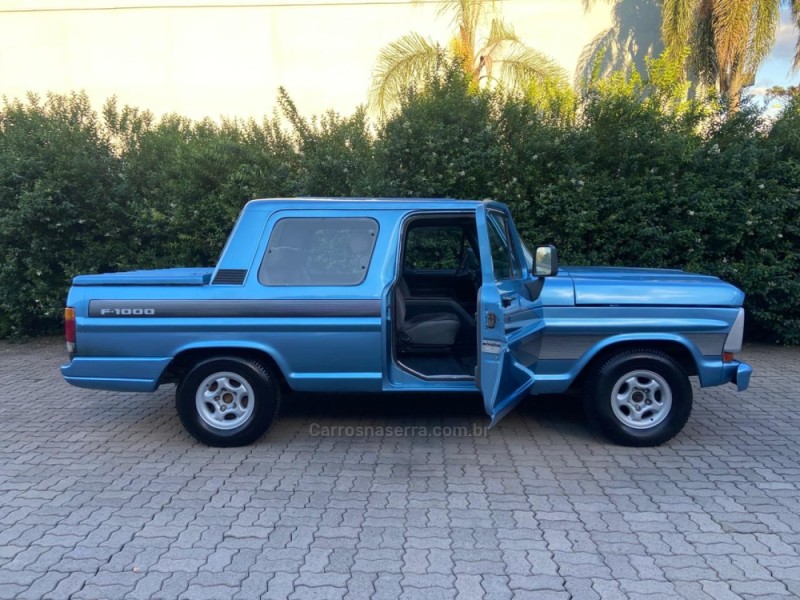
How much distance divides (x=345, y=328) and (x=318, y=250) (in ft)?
2.23

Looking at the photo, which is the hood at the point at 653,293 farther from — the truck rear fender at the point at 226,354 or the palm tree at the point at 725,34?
the palm tree at the point at 725,34

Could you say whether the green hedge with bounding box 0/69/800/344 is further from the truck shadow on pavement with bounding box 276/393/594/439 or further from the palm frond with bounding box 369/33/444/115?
the palm frond with bounding box 369/33/444/115

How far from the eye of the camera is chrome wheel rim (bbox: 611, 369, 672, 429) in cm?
507

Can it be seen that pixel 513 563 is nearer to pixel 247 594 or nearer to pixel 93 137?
pixel 247 594

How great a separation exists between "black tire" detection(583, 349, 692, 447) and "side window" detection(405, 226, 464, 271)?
1.89 metres

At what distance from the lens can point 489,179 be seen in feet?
27.3

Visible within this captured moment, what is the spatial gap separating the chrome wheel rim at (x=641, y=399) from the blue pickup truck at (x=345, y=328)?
0.03 ft

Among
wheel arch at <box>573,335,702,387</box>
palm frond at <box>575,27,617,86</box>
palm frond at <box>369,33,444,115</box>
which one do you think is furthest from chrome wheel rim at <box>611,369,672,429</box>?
palm frond at <box>575,27,617,86</box>

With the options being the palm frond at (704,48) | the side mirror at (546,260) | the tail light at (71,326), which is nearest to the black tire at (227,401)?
the tail light at (71,326)

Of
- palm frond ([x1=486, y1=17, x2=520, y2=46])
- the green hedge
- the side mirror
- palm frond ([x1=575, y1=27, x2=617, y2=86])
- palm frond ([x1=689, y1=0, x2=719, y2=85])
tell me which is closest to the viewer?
the side mirror

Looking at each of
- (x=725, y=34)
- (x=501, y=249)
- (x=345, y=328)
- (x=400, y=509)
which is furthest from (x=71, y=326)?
(x=725, y=34)

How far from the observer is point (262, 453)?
203 inches

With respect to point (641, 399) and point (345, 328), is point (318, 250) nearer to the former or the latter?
point (345, 328)

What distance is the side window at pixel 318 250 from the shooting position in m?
5.10
